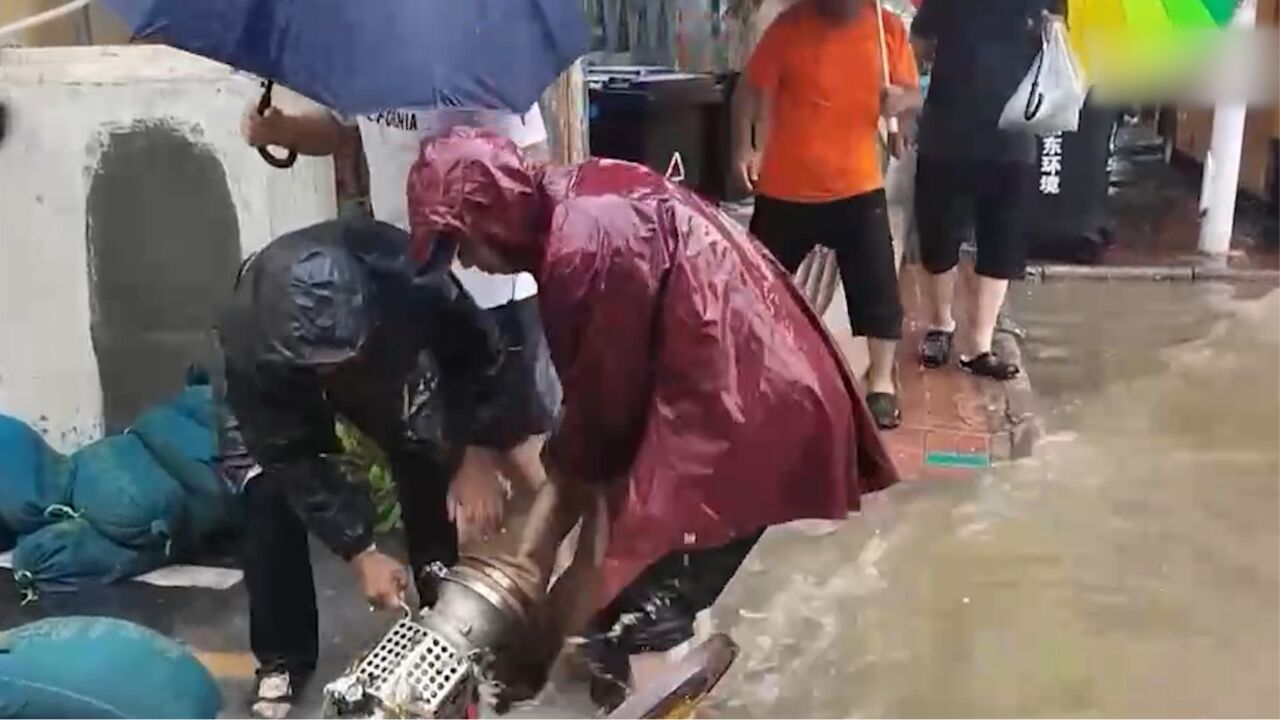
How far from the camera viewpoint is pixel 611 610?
4.28 feet

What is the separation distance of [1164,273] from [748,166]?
6.92 feet

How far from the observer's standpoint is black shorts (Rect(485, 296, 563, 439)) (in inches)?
58.8

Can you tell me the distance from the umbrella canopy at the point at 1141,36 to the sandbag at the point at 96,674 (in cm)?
123

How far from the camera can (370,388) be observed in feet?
5.09

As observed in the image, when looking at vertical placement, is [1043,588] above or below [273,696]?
below

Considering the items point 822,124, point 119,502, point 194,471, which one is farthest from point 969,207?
point 119,502

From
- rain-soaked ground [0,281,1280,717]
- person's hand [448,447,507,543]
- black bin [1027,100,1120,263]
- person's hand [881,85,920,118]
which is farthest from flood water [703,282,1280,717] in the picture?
person's hand [881,85,920,118]

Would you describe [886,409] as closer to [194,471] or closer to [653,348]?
[653,348]

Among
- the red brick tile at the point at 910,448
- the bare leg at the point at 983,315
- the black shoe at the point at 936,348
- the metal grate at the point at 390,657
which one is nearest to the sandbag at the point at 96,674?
the metal grate at the point at 390,657

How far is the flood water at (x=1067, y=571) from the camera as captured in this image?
7.32ft

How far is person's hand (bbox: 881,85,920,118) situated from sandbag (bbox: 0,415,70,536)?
158cm

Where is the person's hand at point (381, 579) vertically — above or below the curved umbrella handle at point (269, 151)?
below

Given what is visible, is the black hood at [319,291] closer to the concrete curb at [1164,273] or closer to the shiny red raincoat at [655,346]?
the shiny red raincoat at [655,346]

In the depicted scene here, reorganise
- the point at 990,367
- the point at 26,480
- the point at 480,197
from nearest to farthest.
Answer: the point at 480,197 → the point at 26,480 → the point at 990,367
